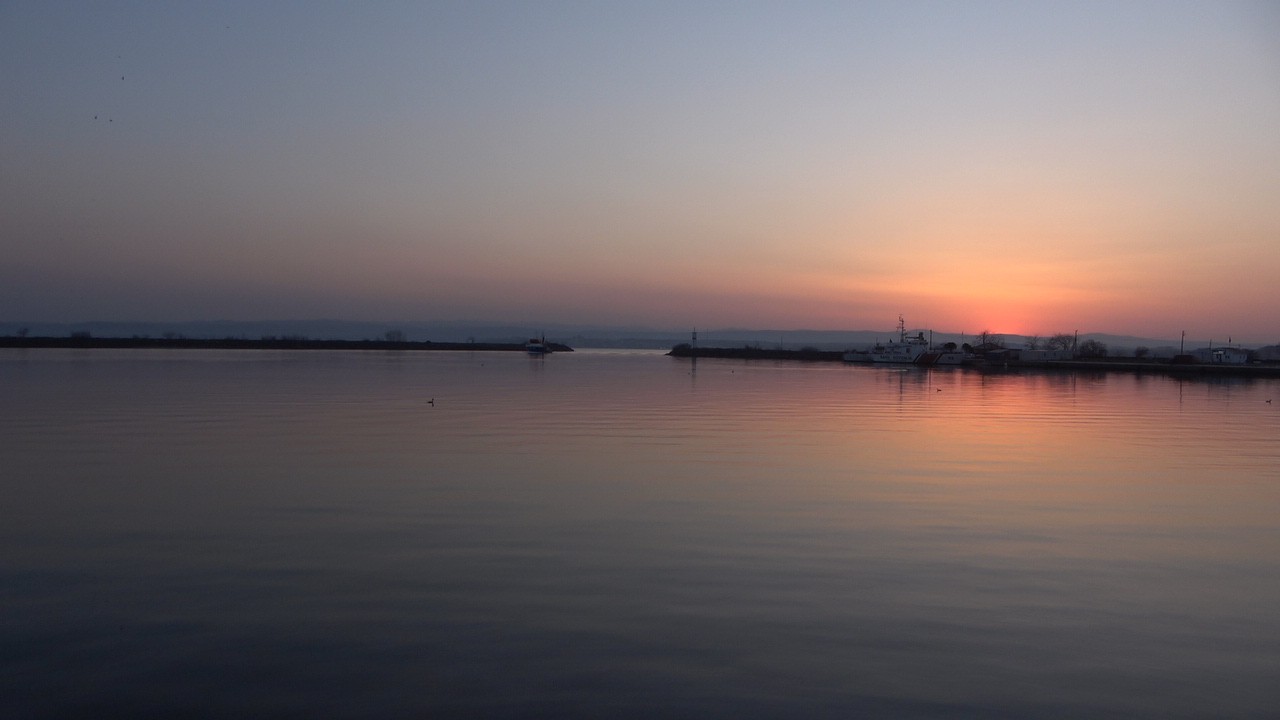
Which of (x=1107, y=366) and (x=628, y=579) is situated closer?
(x=628, y=579)

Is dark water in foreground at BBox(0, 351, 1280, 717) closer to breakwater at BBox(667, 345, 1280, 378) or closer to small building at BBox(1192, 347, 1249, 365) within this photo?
breakwater at BBox(667, 345, 1280, 378)

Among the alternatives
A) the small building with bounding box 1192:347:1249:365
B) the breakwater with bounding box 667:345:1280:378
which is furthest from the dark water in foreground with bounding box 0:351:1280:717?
the small building with bounding box 1192:347:1249:365

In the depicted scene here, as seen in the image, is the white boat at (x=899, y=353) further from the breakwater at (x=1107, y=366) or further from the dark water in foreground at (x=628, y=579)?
the dark water in foreground at (x=628, y=579)

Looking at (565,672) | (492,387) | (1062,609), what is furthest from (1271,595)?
(492,387)

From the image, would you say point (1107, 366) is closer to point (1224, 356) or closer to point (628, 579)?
point (1224, 356)

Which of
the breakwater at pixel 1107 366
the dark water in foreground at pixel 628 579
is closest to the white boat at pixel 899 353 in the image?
the breakwater at pixel 1107 366

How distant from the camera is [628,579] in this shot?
8531 mm

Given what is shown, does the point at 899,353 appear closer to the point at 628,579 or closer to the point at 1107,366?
the point at 1107,366

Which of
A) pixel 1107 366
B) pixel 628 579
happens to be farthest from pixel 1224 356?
pixel 628 579

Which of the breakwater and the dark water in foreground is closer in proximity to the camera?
the dark water in foreground

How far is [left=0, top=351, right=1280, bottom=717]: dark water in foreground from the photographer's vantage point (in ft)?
19.6

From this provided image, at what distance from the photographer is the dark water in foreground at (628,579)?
5.97 metres

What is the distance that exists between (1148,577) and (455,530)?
721 cm

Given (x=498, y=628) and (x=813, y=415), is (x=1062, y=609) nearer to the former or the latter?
(x=498, y=628)
